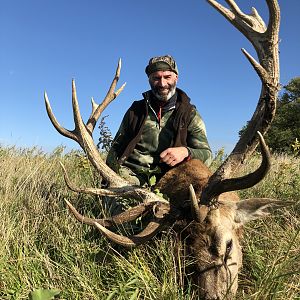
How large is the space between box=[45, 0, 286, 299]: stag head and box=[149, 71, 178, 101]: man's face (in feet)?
6.50

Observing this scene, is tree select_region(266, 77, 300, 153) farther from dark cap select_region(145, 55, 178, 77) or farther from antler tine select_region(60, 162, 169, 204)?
antler tine select_region(60, 162, 169, 204)

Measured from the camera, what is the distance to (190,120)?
568cm

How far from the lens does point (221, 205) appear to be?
3697 millimetres

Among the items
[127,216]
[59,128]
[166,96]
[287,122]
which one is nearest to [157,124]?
[166,96]

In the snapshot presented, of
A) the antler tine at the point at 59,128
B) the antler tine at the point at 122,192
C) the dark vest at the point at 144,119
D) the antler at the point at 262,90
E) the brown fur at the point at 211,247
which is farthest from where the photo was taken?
the dark vest at the point at 144,119

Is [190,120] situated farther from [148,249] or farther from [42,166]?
[42,166]

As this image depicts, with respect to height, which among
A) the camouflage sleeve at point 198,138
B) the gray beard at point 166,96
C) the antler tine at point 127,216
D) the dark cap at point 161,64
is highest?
the dark cap at point 161,64

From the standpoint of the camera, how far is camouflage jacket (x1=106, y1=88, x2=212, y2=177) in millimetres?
5566

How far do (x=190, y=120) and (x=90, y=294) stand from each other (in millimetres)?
3111

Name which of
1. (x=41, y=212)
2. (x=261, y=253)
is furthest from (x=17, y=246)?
(x=261, y=253)

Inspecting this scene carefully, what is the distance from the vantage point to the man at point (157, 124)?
221 inches

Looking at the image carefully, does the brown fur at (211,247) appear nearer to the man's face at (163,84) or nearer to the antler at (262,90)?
the antler at (262,90)

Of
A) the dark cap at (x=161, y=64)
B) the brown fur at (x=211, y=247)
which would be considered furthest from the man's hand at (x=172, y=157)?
the dark cap at (x=161, y=64)

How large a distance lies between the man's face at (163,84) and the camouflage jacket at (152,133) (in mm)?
142
